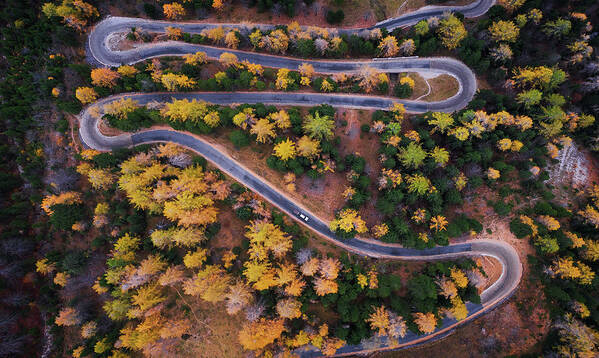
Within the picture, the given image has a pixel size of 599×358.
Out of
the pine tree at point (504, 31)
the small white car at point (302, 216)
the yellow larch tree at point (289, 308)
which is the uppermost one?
the pine tree at point (504, 31)

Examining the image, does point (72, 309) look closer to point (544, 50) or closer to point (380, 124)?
point (380, 124)

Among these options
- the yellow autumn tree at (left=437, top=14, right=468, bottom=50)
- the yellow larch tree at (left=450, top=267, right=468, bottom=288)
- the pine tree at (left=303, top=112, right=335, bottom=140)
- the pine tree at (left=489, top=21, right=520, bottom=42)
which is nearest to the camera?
the yellow larch tree at (left=450, top=267, right=468, bottom=288)

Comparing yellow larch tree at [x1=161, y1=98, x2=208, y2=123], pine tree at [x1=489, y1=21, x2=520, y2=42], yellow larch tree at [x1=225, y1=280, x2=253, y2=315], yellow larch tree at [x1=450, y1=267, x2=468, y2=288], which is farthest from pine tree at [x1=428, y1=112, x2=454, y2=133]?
yellow larch tree at [x1=225, y1=280, x2=253, y2=315]

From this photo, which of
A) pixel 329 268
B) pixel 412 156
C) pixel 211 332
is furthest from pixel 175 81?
pixel 211 332

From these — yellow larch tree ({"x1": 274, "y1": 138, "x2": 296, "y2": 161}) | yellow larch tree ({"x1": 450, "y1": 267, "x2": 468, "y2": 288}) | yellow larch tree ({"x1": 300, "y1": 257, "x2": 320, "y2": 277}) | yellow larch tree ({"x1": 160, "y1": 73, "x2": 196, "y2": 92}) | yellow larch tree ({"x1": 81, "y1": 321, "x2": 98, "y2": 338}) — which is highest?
yellow larch tree ({"x1": 160, "y1": 73, "x2": 196, "y2": 92})

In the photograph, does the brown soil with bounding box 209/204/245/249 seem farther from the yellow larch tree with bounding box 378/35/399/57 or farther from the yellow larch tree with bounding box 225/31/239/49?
the yellow larch tree with bounding box 378/35/399/57

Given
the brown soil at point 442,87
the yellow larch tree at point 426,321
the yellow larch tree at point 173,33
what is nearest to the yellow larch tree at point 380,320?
the yellow larch tree at point 426,321

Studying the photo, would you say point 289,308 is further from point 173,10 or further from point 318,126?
point 173,10

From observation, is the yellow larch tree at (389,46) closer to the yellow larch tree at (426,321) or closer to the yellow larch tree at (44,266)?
the yellow larch tree at (426,321)
